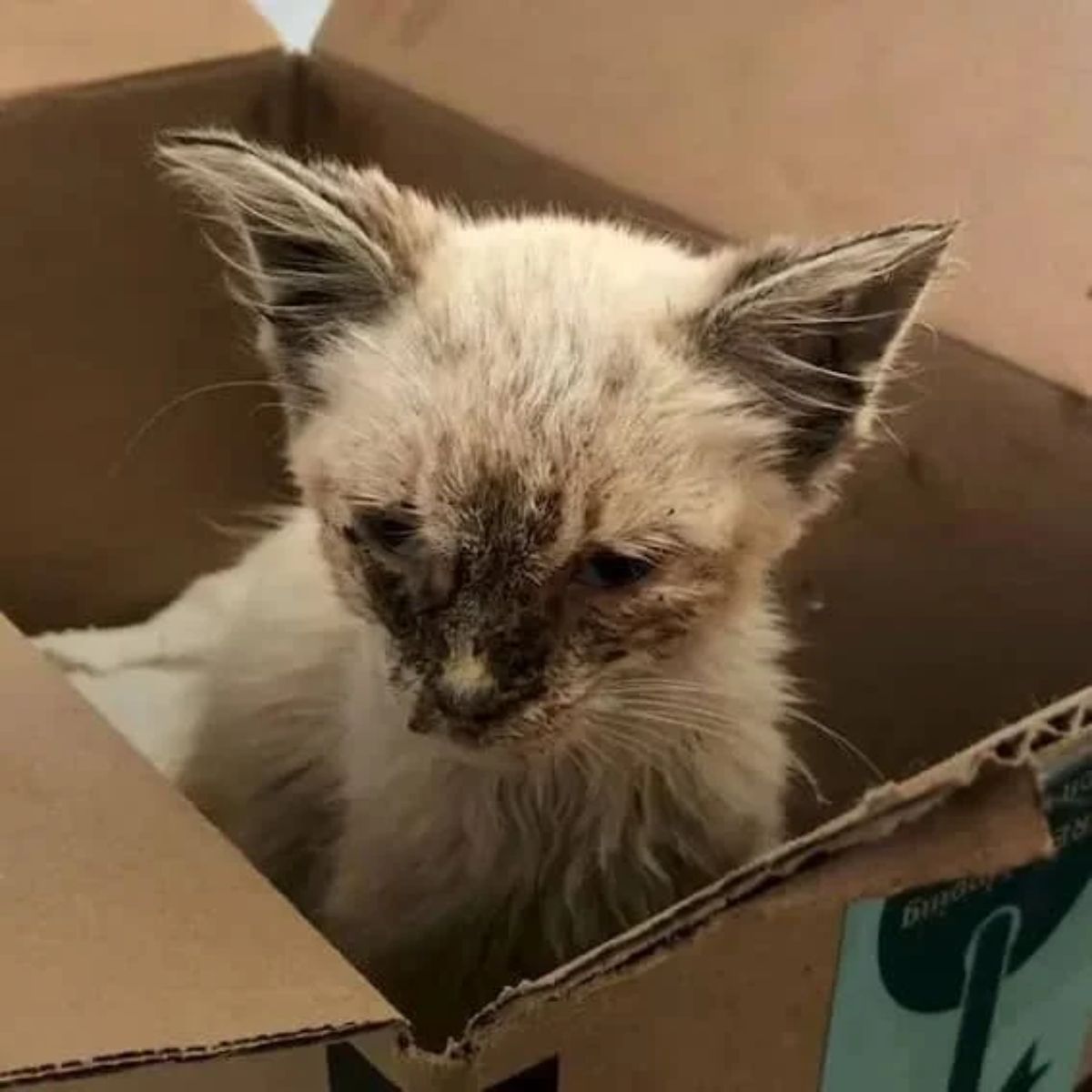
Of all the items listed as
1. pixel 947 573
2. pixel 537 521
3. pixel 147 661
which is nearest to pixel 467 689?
pixel 537 521

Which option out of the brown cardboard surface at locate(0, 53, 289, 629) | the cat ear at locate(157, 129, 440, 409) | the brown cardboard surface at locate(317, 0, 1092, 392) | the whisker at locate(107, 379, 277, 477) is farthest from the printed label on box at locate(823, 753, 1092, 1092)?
the whisker at locate(107, 379, 277, 477)

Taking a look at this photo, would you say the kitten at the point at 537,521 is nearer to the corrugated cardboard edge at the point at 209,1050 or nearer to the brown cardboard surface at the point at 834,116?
the brown cardboard surface at the point at 834,116

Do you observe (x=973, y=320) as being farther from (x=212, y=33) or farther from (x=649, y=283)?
(x=212, y=33)

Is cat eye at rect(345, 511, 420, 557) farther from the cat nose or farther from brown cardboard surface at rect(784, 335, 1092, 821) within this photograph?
brown cardboard surface at rect(784, 335, 1092, 821)

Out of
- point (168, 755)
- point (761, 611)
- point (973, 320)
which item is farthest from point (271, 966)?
point (168, 755)

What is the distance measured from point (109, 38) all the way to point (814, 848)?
0.94 m

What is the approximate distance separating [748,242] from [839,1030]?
549 millimetres

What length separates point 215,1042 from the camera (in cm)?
63

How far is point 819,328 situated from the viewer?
90cm

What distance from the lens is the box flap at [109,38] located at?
125 cm

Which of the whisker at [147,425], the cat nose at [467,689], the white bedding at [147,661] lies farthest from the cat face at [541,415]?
the white bedding at [147,661]

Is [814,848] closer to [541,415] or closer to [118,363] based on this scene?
[541,415]

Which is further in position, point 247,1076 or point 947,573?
point 947,573

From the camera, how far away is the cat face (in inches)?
33.3
